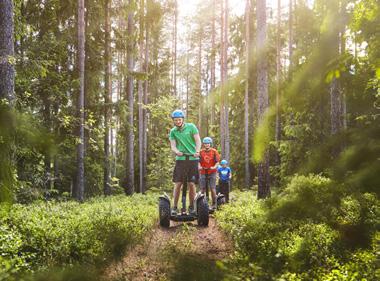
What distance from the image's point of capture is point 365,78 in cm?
893

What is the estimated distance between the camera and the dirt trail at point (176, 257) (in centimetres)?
516

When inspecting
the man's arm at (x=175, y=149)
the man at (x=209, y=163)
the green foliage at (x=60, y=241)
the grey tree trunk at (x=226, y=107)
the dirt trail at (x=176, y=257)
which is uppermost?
the grey tree trunk at (x=226, y=107)

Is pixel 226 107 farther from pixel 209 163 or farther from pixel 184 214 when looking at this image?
pixel 184 214

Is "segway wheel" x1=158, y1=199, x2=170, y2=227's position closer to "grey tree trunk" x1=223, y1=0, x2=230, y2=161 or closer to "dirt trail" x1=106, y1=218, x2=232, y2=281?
"dirt trail" x1=106, y1=218, x2=232, y2=281

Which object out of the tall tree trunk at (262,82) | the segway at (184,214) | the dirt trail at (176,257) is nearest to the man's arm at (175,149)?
the segway at (184,214)

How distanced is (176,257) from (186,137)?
3.61 m

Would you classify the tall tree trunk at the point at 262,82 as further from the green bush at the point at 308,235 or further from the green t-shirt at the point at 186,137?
the green t-shirt at the point at 186,137

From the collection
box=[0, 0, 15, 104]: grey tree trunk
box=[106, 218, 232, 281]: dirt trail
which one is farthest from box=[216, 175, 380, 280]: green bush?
box=[0, 0, 15, 104]: grey tree trunk

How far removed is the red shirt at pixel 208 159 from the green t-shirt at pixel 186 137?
3.04 meters

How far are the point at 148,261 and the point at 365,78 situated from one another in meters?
6.64

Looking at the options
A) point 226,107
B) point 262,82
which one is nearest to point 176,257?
point 262,82

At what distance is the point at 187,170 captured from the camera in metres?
9.04

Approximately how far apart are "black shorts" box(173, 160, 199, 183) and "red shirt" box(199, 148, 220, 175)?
3.07 m

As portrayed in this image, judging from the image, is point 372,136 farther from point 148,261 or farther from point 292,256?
point 148,261
